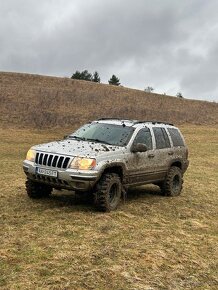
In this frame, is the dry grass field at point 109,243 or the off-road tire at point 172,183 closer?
the dry grass field at point 109,243

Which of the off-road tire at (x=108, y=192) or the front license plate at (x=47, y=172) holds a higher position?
the front license plate at (x=47, y=172)

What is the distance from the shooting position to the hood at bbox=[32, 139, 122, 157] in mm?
8994

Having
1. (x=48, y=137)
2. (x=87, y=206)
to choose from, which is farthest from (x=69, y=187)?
(x=48, y=137)

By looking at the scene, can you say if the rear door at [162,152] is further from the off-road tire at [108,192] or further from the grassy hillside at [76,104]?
the grassy hillside at [76,104]

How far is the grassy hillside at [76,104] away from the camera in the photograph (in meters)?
39.9

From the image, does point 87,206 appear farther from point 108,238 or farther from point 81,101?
point 81,101

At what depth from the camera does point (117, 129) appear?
34.4 ft

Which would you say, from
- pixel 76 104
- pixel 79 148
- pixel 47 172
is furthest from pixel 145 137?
pixel 76 104

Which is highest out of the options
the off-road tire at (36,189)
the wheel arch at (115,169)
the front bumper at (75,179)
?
the wheel arch at (115,169)

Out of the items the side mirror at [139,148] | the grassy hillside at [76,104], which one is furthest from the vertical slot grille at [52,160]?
the grassy hillside at [76,104]

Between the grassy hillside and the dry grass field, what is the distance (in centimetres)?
2721

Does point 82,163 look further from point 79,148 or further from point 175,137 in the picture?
point 175,137

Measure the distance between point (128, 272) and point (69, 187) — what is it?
119 inches

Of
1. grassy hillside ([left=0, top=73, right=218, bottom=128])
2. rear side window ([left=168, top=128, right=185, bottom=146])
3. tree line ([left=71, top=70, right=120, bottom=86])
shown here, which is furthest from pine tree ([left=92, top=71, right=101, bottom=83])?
rear side window ([left=168, top=128, right=185, bottom=146])
